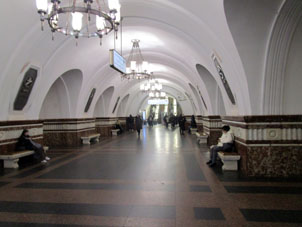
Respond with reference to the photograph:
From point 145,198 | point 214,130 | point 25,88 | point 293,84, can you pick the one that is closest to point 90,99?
point 25,88

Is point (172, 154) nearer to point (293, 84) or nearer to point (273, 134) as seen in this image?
point (273, 134)

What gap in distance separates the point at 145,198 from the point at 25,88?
519 cm

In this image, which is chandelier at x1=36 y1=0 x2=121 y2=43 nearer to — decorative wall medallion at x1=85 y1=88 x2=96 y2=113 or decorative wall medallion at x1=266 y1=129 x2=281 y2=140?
decorative wall medallion at x1=266 y1=129 x2=281 y2=140

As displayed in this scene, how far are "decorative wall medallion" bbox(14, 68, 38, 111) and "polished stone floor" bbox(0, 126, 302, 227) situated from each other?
2046 millimetres

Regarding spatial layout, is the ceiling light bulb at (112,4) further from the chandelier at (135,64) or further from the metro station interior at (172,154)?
the chandelier at (135,64)

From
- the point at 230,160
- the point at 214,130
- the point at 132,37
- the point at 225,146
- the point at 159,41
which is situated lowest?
the point at 230,160

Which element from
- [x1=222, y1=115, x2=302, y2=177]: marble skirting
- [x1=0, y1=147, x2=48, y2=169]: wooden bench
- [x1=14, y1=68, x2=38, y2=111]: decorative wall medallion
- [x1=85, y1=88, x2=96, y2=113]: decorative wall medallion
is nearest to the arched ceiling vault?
[x1=14, y1=68, x2=38, y2=111]: decorative wall medallion

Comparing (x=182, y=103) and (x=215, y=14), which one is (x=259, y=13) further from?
(x=182, y=103)

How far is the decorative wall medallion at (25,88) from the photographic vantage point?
21.2ft

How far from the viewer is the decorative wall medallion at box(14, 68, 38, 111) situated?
645 cm

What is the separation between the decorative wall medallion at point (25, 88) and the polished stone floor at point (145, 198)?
205cm

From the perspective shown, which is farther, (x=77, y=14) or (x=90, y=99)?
(x=90, y=99)

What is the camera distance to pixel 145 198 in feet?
11.4

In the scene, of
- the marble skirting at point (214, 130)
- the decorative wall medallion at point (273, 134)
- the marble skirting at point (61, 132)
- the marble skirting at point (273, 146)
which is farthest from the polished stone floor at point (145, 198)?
the marble skirting at point (61, 132)
